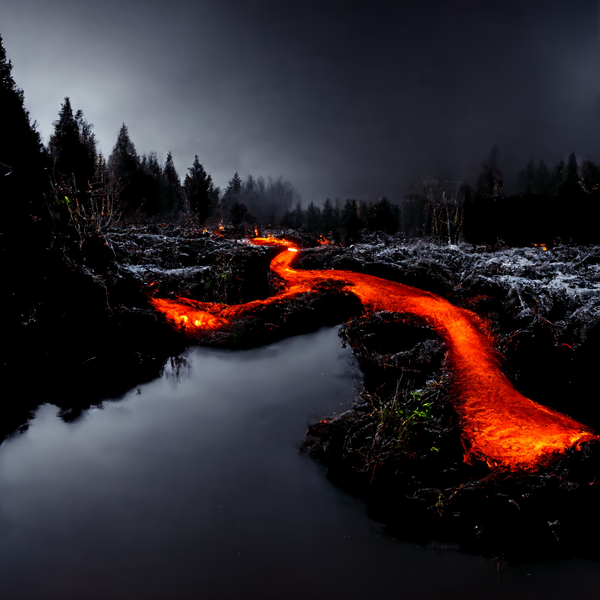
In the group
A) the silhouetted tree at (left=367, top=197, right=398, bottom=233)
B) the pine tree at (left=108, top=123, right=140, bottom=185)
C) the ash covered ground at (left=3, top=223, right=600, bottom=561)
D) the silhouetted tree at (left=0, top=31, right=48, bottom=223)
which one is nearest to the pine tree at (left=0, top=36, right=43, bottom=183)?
the silhouetted tree at (left=0, top=31, right=48, bottom=223)

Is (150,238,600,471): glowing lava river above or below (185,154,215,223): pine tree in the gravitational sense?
below

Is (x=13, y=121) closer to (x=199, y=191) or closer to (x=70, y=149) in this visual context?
(x=70, y=149)

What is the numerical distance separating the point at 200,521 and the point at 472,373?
7436 millimetres

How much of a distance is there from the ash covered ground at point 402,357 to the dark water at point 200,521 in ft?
1.56

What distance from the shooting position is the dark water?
A: 5094 mm

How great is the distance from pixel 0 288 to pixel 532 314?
13872mm

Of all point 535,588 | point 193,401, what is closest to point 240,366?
point 193,401

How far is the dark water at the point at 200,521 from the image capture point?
5.09 m

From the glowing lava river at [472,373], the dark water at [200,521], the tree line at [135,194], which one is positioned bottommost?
the dark water at [200,521]

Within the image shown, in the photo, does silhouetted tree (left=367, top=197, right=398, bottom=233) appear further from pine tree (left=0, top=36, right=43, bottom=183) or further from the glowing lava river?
pine tree (left=0, top=36, right=43, bottom=183)

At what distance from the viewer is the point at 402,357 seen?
9422 millimetres

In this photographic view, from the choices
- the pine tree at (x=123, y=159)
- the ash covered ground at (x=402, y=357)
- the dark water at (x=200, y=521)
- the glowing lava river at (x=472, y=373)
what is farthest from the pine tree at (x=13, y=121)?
the pine tree at (x=123, y=159)

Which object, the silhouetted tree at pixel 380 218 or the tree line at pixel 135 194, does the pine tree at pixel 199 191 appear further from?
the silhouetted tree at pixel 380 218

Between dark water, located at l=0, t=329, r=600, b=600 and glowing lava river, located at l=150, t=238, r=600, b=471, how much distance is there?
6.90 feet
